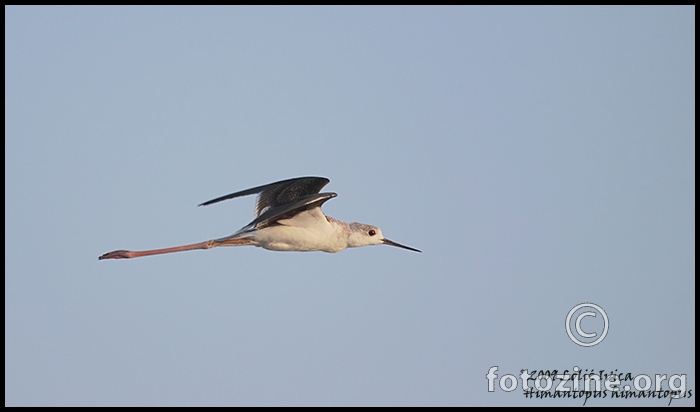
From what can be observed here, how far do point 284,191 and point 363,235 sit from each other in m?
1.83

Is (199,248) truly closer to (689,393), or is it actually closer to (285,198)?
(285,198)

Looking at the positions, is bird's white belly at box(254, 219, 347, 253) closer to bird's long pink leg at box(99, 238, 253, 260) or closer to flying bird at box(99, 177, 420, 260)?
flying bird at box(99, 177, 420, 260)

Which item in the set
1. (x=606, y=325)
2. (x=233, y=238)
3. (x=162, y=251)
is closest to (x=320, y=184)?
(x=233, y=238)

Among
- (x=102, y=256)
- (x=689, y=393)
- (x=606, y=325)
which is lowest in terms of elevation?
(x=689, y=393)

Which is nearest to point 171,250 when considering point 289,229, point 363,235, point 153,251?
point 153,251

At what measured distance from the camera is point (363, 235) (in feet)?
61.3

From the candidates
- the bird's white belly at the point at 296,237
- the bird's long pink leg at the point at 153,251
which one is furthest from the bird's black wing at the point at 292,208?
the bird's long pink leg at the point at 153,251

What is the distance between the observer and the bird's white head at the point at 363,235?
732 inches

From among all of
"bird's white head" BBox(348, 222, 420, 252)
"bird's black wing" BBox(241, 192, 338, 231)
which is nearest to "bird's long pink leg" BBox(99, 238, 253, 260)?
"bird's black wing" BBox(241, 192, 338, 231)

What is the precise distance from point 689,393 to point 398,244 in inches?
231

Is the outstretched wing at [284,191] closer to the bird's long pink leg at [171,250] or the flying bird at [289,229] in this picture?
the flying bird at [289,229]

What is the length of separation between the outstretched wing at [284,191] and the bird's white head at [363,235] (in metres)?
1.47

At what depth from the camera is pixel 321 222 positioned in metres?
17.7

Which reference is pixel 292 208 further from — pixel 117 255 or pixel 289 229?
pixel 117 255
